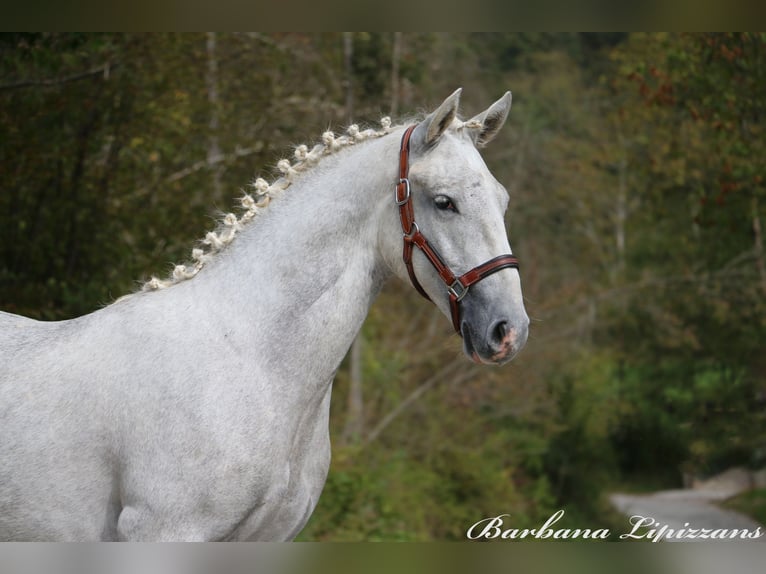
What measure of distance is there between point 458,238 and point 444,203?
5.2 inches

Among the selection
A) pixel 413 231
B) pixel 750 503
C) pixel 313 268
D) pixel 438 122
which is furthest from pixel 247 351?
pixel 750 503

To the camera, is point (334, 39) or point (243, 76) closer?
point (243, 76)

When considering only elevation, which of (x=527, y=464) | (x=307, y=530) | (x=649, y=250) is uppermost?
(x=649, y=250)

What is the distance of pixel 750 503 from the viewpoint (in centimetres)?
986

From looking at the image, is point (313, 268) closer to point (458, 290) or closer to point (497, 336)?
point (458, 290)

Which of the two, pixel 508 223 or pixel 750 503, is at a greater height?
pixel 508 223

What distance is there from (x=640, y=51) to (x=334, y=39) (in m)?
3.97

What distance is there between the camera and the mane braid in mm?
3029

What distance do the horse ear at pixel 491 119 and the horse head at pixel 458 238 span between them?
0.13 metres

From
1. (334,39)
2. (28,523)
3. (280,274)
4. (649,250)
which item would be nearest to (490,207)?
(280,274)

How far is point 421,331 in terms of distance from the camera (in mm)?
11070

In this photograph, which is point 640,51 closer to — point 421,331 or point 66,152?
point 421,331
